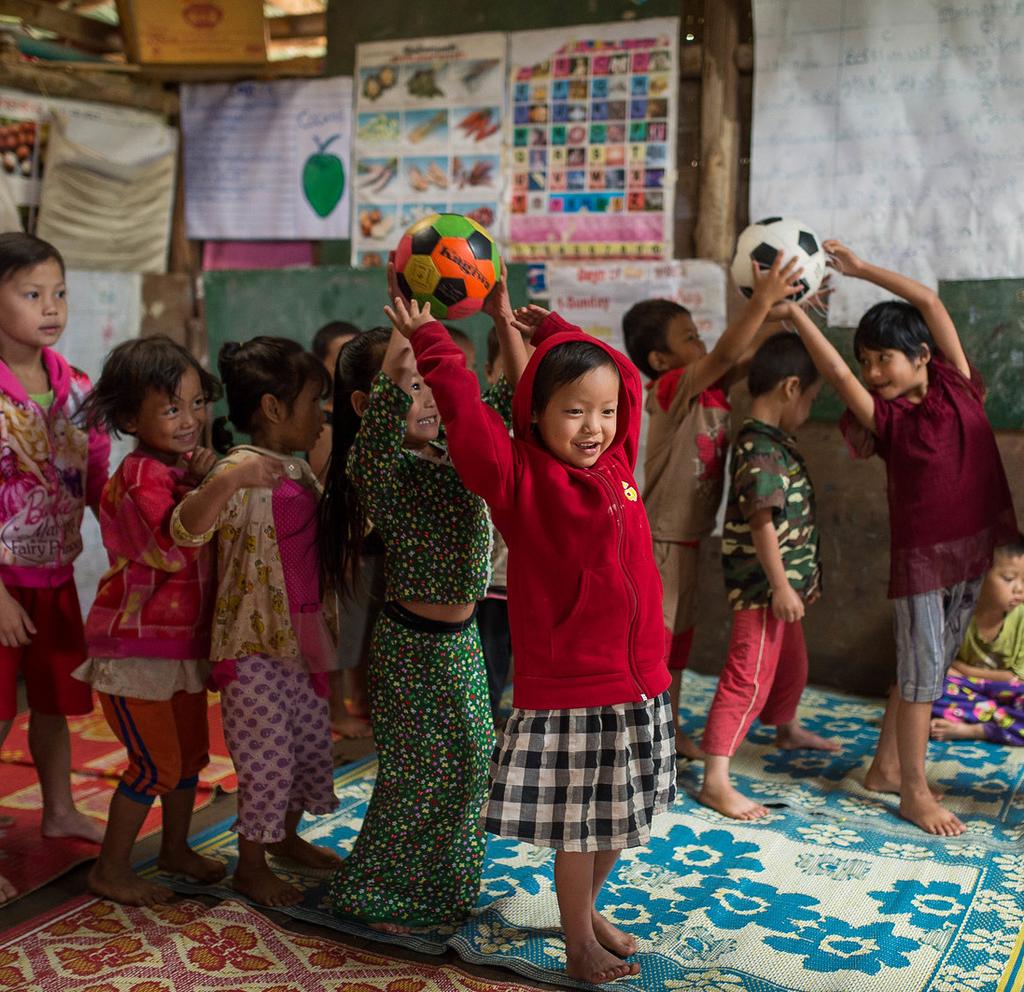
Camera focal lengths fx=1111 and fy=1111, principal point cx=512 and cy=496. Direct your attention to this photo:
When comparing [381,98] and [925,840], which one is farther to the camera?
[381,98]

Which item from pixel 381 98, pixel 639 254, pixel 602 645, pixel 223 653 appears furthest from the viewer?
pixel 381 98

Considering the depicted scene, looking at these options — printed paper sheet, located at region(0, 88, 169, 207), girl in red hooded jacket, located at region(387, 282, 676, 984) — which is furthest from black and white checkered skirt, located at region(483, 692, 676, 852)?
printed paper sheet, located at region(0, 88, 169, 207)

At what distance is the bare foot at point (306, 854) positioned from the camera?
2.67 meters

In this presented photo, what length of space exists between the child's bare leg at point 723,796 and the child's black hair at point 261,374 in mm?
1523

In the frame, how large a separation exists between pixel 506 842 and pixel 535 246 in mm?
2493

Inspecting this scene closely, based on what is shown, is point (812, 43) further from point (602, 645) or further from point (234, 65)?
point (602, 645)

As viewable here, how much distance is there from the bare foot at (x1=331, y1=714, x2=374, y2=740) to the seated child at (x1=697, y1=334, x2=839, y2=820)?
45.9 inches

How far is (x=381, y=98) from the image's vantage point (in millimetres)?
4656

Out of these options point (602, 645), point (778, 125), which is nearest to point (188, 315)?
point (778, 125)

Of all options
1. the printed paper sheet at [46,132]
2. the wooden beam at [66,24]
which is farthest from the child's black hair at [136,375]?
the wooden beam at [66,24]

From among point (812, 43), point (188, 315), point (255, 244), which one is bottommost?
point (188, 315)

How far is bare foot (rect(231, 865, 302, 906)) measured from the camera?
8.11 feet

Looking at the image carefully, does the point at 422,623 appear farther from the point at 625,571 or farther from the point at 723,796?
the point at 723,796

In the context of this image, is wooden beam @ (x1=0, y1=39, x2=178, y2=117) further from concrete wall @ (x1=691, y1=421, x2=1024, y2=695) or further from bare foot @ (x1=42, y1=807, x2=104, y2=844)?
bare foot @ (x1=42, y1=807, x2=104, y2=844)
